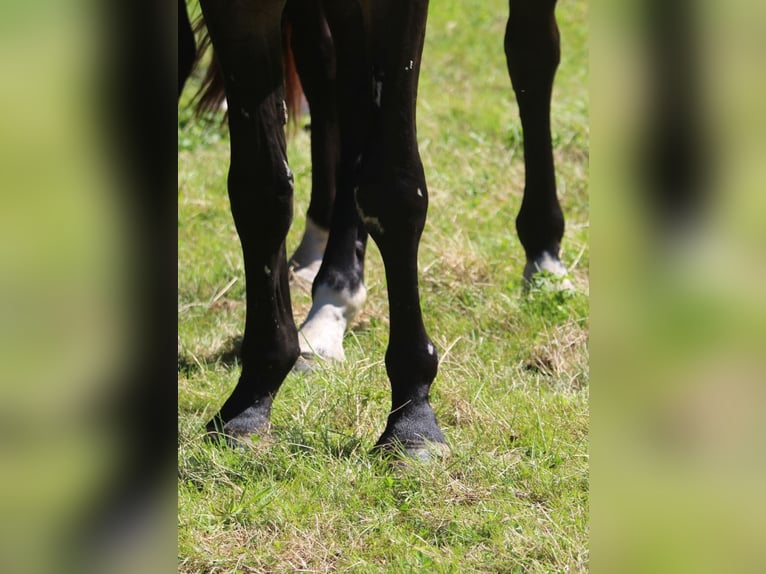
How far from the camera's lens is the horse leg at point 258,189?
2494 mm

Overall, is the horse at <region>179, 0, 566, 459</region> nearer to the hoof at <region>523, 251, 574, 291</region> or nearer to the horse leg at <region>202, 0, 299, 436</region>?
the horse leg at <region>202, 0, 299, 436</region>

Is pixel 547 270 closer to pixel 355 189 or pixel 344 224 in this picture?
pixel 344 224

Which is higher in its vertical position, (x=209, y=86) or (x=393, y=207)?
(x=209, y=86)

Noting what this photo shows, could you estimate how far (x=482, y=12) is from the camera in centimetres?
796

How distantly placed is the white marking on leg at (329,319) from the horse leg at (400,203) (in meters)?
0.80

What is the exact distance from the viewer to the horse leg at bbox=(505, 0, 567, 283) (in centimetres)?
402

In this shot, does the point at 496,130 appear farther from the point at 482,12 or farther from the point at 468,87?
the point at 482,12

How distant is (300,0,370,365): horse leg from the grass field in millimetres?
113

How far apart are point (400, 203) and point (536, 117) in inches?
65.0

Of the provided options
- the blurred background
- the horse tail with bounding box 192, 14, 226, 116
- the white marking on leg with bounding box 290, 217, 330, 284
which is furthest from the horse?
the blurred background

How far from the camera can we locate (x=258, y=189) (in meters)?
2.67
